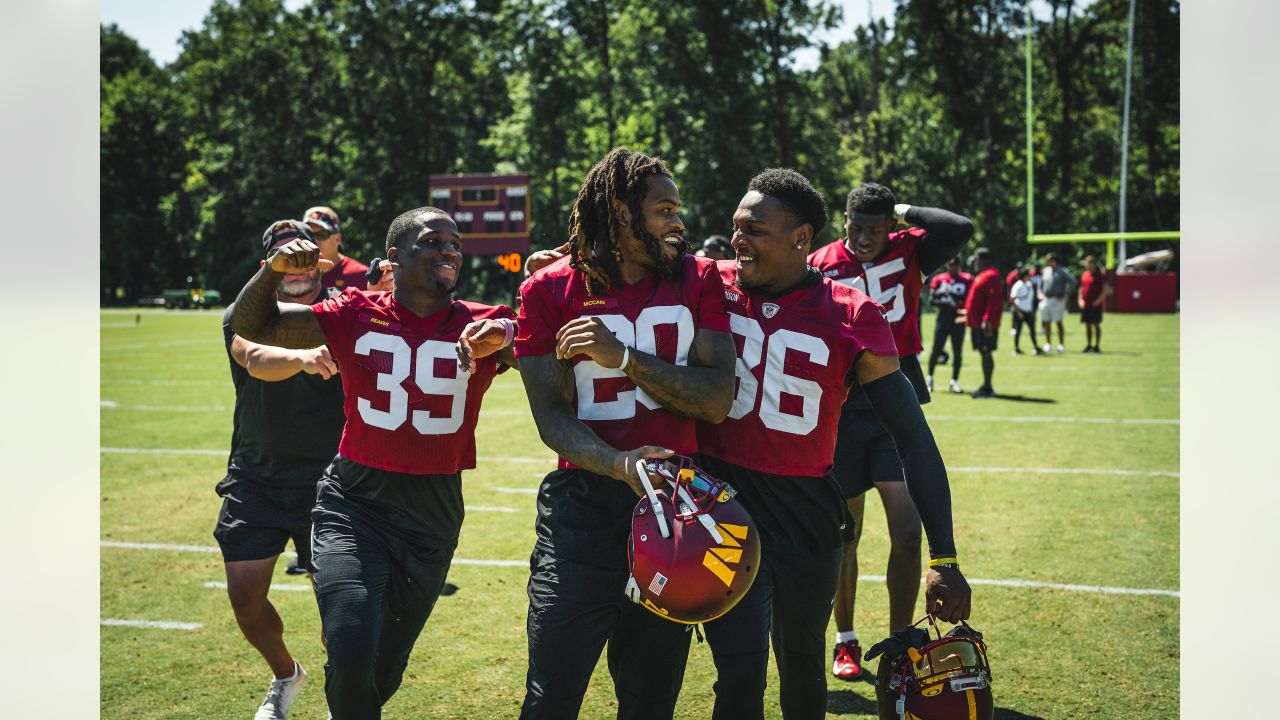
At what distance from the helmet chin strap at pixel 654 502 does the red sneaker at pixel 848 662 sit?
2.69 m

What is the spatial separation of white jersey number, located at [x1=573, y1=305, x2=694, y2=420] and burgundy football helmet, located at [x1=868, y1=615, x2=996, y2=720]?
3.80 feet

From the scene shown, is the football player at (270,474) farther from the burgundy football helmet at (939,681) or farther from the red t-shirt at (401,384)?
the burgundy football helmet at (939,681)

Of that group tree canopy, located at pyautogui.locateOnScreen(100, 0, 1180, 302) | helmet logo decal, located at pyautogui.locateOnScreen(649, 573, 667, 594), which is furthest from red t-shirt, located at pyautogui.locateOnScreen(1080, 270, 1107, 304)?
helmet logo decal, located at pyautogui.locateOnScreen(649, 573, 667, 594)

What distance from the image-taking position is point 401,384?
4203mm

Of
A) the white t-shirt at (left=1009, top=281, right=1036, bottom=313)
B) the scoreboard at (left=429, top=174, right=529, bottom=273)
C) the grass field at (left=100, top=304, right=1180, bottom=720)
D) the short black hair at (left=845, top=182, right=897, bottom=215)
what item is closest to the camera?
the grass field at (left=100, top=304, right=1180, bottom=720)

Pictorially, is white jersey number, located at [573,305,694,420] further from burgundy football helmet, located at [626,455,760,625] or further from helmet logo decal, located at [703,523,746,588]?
helmet logo decal, located at [703,523,746,588]

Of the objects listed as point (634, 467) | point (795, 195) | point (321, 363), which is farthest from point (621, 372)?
point (321, 363)

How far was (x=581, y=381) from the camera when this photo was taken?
11.9 ft

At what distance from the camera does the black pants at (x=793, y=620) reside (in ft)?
11.8

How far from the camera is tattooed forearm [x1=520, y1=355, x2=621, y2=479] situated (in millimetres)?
3410

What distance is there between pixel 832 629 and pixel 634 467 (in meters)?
3.37
